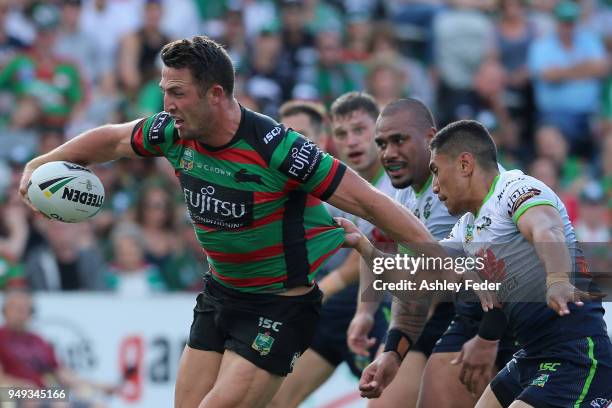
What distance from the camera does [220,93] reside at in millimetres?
6703

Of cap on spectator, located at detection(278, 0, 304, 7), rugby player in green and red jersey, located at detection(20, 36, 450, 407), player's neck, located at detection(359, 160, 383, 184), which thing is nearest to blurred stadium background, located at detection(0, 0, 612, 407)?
cap on spectator, located at detection(278, 0, 304, 7)

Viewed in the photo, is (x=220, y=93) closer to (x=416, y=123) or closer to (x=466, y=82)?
(x=416, y=123)

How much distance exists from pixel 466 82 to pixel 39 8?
5.33m

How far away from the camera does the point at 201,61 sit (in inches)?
260

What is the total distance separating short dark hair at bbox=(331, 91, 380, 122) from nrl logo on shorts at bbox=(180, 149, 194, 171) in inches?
86.5

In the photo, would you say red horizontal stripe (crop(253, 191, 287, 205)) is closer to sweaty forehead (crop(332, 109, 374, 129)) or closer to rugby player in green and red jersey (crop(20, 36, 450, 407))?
rugby player in green and red jersey (crop(20, 36, 450, 407))

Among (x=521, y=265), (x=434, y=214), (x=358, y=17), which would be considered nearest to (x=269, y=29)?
(x=358, y=17)

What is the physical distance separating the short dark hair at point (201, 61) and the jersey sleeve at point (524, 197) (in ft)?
5.51

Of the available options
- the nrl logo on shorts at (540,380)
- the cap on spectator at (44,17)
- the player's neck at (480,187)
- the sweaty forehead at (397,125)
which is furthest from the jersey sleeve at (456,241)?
the cap on spectator at (44,17)

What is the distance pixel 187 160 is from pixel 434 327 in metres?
2.29

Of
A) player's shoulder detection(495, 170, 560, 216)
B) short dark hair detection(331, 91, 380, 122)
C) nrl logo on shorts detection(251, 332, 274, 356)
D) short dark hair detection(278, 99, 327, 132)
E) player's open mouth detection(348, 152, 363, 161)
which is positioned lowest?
nrl logo on shorts detection(251, 332, 274, 356)

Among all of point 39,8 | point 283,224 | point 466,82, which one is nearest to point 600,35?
point 466,82

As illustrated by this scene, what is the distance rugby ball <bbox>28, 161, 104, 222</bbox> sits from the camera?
23.1 feet

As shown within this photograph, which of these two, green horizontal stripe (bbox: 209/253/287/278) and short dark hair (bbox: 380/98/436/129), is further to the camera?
short dark hair (bbox: 380/98/436/129)
